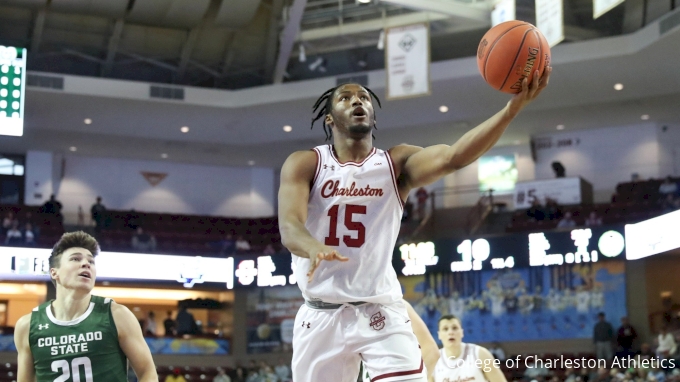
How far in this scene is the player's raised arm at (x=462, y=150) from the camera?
13.6 ft

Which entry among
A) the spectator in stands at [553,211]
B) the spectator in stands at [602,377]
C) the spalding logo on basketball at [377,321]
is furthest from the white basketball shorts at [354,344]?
the spectator in stands at [553,211]

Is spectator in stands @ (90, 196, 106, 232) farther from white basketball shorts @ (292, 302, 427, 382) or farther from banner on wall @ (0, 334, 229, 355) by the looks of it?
white basketball shorts @ (292, 302, 427, 382)

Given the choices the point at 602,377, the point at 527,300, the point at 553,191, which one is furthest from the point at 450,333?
the point at 553,191

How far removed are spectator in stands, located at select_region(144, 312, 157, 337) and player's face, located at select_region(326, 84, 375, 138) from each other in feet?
68.8

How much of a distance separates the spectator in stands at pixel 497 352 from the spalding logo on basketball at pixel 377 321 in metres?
16.7

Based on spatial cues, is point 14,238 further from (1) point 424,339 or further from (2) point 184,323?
(1) point 424,339

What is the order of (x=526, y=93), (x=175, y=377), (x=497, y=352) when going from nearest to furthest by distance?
→ (x=526, y=93) < (x=497, y=352) < (x=175, y=377)

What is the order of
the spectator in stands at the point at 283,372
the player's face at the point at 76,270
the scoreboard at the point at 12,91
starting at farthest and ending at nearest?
the spectator in stands at the point at 283,372, the scoreboard at the point at 12,91, the player's face at the point at 76,270

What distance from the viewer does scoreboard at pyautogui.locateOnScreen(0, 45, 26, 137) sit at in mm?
17375

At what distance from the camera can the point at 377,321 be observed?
4.55m

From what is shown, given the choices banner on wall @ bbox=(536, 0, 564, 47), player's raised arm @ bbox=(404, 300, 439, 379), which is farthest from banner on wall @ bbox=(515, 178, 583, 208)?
player's raised arm @ bbox=(404, 300, 439, 379)

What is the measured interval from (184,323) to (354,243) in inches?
836

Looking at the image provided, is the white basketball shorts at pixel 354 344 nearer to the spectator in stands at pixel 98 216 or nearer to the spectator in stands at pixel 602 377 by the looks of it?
the spectator in stands at pixel 602 377

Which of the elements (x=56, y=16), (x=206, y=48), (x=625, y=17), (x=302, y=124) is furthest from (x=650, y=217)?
(x=56, y=16)
